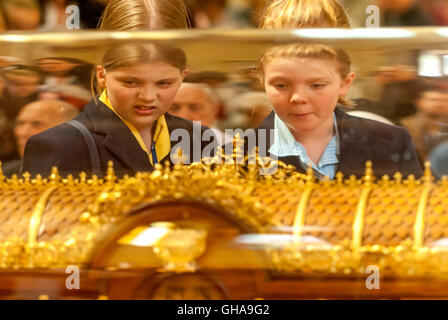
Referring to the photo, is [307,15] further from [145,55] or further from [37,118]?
[37,118]

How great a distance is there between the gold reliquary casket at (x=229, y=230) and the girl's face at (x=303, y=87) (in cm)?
6

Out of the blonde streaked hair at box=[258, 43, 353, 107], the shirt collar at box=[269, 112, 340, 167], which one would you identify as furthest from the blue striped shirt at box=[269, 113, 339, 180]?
the blonde streaked hair at box=[258, 43, 353, 107]

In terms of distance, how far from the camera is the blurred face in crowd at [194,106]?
4.88 feet

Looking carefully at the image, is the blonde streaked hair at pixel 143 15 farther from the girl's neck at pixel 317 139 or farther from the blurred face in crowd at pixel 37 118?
the girl's neck at pixel 317 139

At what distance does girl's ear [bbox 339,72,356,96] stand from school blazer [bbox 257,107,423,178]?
0.13 ft

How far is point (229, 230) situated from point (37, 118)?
1.64 feet

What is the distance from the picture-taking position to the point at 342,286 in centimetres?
142

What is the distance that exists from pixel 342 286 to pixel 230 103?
46 cm

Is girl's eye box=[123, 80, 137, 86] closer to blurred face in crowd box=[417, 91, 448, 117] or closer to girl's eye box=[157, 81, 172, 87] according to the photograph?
girl's eye box=[157, 81, 172, 87]

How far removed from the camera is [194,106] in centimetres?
149

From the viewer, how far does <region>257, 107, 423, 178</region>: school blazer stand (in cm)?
147

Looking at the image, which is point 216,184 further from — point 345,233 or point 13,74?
point 13,74
